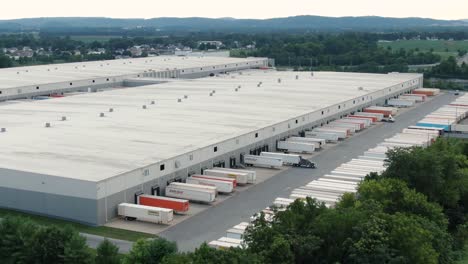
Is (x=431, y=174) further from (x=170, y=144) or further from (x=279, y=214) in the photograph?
(x=170, y=144)

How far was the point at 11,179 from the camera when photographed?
31.1 metres

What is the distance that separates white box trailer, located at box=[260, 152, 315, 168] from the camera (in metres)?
41.3

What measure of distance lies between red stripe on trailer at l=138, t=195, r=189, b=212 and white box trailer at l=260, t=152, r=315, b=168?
11776 millimetres

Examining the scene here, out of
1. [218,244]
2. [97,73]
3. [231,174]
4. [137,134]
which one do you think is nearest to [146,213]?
[218,244]

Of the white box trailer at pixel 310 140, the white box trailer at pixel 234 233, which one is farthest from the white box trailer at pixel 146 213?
the white box trailer at pixel 310 140

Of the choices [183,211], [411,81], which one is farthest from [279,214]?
[411,81]

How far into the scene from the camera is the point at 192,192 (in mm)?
32812

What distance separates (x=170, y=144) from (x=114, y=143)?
3.09 meters

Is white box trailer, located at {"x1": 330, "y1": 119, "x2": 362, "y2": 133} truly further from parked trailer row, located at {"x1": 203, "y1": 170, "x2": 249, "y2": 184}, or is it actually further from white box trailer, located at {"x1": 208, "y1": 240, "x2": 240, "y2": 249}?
white box trailer, located at {"x1": 208, "y1": 240, "x2": 240, "y2": 249}

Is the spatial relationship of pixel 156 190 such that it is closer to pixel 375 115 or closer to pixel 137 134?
pixel 137 134

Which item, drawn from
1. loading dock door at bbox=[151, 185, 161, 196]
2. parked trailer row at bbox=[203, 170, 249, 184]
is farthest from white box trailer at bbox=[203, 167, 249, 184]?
loading dock door at bbox=[151, 185, 161, 196]

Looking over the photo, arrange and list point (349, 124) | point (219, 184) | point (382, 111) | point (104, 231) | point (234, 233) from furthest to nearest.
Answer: point (382, 111)
point (349, 124)
point (219, 184)
point (104, 231)
point (234, 233)

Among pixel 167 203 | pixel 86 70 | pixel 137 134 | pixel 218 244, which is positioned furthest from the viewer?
pixel 86 70

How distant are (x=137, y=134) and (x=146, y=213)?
35.4 feet
